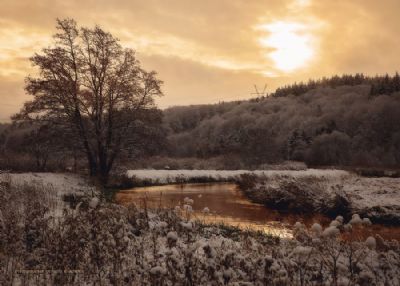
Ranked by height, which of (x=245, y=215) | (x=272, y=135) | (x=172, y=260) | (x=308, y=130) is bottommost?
(x=245, y=215)

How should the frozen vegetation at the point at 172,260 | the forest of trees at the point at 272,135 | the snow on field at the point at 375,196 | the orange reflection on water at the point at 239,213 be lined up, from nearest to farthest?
the frozen vegetation at the point at 172,260 < the orange reflection on water at the point at 239,213 < the snow on field at the point at 375,196 < the forest of trees at the point at 272,135

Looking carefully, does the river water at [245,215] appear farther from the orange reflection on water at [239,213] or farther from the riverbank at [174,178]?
the riverbank at [174,178]

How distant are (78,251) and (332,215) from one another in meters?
16.3

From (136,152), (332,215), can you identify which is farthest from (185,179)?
(332,215)

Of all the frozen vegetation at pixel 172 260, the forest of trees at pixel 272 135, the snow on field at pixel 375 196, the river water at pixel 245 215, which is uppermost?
the forest of trees at pixel 272 135

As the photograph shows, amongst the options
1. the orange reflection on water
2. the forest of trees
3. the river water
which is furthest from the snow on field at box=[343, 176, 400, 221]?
the forest of trees

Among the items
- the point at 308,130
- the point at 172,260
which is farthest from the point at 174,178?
the point at 308,130

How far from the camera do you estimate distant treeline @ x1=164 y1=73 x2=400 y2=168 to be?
65.3 meters

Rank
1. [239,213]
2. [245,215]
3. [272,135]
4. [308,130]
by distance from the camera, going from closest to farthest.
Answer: [245,215] → [239,213] → [272,135] → [308,130]

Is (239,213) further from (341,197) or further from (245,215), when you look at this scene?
(341,197)

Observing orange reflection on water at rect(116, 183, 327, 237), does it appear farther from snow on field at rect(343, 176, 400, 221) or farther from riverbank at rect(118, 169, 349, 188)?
riverbank at rect(118, 169, 349, 188)

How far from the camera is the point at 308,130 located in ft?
322

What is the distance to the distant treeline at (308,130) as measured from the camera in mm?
65312

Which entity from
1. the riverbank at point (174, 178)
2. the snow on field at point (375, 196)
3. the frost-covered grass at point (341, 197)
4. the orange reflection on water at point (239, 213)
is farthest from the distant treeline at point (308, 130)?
the snow on field at point (375, 196)
